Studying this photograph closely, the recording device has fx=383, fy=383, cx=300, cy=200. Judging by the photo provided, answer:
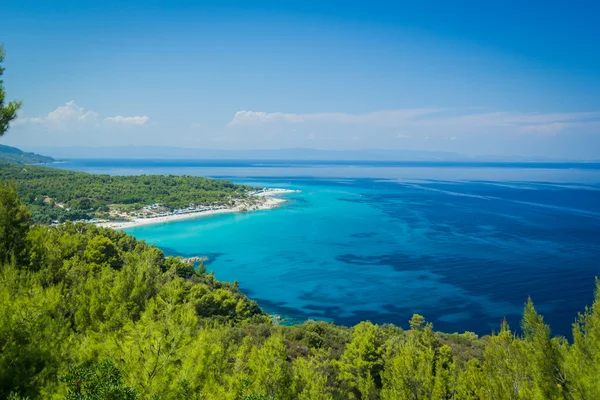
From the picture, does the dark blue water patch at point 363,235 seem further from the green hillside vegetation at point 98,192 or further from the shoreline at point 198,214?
the green hillside vegetation at point 98,192

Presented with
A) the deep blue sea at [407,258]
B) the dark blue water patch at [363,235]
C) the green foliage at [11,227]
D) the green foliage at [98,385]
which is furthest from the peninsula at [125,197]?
the green foliage at [98,385]

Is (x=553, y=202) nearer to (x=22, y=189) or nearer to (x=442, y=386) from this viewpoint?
(x=442, y=386)

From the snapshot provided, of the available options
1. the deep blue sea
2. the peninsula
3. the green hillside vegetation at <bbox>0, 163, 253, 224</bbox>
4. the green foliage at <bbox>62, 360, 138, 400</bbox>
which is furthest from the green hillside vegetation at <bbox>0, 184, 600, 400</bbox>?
the green hillside vegetation at <bbox>0, 163, 253, 224</bbox>

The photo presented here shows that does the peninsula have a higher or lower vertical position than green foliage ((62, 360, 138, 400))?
lower

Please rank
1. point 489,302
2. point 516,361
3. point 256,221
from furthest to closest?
point 256,221
point 489,302
point 516,361

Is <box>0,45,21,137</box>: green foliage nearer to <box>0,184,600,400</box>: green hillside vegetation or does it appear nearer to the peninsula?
<box>0,184,600,400</box>: green hillside vegetation

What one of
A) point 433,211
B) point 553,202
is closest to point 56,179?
point 433,211
